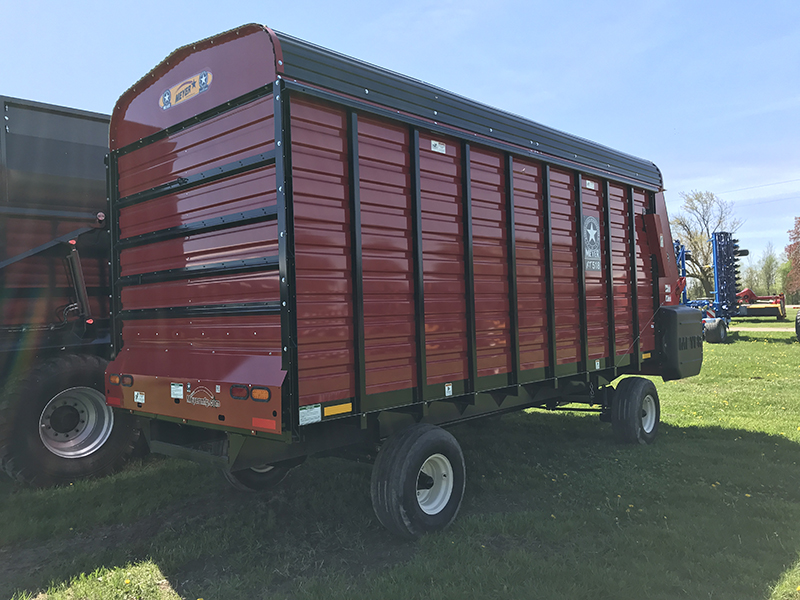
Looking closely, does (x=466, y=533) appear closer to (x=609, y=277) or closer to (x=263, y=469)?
(x=263, y=469)

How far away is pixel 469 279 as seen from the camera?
15.5 ft

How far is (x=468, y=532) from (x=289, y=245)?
252 cm

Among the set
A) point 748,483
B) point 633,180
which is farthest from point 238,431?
point 633,180

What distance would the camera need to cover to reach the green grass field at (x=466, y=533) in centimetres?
357

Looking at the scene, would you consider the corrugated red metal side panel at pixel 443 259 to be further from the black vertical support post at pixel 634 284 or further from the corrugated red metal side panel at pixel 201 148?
the black vertical support post at pixel 634 284

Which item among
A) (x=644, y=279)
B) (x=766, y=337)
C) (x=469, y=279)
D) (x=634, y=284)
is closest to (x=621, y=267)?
(x=634, y=284)

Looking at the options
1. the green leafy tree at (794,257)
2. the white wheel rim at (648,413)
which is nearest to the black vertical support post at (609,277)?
the white wheel rim at (648,413)

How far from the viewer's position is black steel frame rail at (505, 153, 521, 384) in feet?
16.9

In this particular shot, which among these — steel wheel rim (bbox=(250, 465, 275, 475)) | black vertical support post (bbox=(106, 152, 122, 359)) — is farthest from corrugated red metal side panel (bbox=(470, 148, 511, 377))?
black vertical support post (bbox=(106, 152, 122, 359))

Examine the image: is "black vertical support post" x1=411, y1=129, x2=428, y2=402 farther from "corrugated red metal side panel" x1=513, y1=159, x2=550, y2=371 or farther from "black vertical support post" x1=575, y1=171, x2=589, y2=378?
"black vertical support post" x1=575, y1=171, x2=589, y2=378

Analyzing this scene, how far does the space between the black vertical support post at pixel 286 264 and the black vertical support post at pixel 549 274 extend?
9.49ft

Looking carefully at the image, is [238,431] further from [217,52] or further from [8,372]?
[8,372]

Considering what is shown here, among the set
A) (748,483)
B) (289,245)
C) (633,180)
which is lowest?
(748,483)

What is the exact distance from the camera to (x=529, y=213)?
17.9ft
